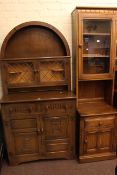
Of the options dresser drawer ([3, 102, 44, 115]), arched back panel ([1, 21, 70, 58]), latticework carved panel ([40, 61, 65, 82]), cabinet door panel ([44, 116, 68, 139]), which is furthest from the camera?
latticework carved panel ([40, 61, 65, 82])

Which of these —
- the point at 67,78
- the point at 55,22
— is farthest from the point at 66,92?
the point at 55,22

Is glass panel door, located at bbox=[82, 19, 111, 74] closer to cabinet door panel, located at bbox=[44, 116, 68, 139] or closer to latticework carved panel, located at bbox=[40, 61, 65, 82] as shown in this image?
latticework carved panel, located at bbox=[40, 61, 65, 82]

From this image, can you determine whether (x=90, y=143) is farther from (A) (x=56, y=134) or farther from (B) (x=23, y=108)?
(B) (x=23, y=108)

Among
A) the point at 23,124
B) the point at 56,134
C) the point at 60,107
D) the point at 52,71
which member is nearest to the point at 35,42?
the point at 52,71

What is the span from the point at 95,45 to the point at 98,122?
3.38 ft

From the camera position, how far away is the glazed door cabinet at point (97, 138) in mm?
2082

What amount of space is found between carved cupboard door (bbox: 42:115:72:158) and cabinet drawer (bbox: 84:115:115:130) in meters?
0.25

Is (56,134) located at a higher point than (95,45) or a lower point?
lower

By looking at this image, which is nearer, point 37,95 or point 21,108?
point 21,108

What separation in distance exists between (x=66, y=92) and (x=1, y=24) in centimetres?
125

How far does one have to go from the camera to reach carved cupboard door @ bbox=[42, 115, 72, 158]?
207cm

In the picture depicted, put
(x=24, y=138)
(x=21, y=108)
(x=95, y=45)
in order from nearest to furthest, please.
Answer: (x=21, y=108) < (x=24, y=138) < (x=95, y=45)

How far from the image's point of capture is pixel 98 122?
2084 mm

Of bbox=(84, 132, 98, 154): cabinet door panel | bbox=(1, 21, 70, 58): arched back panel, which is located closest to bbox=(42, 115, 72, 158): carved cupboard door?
bbox=(84, 132, 98, 154): cabinet door panel
